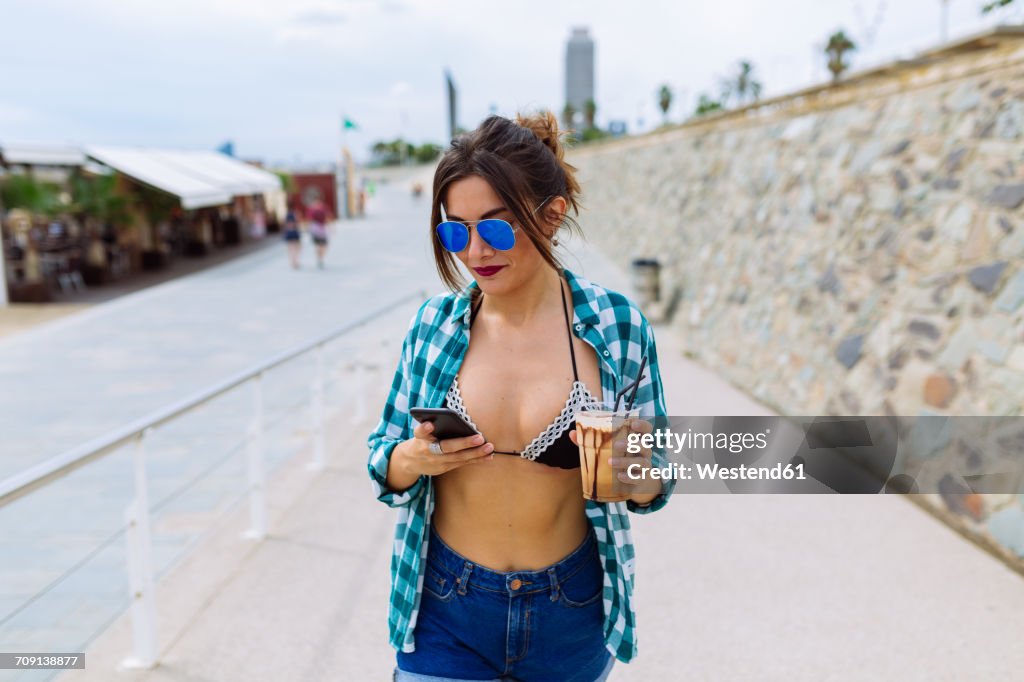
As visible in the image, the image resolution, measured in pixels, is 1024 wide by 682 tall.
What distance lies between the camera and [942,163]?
5707 mm

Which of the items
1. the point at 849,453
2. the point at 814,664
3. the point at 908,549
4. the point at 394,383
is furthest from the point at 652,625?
the point at 849,453

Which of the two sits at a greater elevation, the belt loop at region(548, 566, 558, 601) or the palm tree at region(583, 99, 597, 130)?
the palm tree at region(583, 99, 597, 130)

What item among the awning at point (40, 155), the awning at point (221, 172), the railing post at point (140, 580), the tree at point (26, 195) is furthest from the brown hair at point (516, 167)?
the awning at point (221, 172)

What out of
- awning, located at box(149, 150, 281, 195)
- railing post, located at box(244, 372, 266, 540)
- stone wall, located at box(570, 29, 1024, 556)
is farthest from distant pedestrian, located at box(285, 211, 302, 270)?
railing post, located at box(244, 372, 266, 540)

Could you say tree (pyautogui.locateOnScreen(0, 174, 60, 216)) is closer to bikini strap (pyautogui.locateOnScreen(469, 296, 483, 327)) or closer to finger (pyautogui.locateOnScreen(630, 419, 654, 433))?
bikini strap (pyautogui.locateOnScreen(469, 296, 483, 327))

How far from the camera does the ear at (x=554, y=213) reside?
169 cm

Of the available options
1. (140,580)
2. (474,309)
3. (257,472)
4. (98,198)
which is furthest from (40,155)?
(474,309)

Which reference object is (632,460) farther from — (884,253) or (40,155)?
(40,155)

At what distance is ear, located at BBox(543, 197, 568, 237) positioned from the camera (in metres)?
1.69

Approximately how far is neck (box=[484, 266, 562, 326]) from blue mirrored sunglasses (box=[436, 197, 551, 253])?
0.16 m

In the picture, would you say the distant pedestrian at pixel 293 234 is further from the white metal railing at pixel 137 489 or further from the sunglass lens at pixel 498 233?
the sunglass lens at pixel 498 233

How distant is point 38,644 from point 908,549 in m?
4.06

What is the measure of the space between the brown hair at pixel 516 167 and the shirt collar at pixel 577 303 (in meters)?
0.10

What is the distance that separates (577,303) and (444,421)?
0.43m
